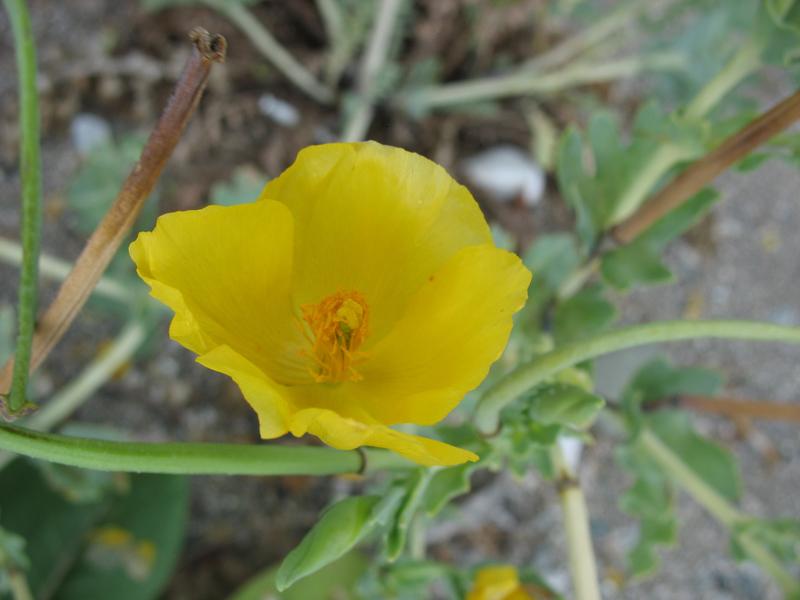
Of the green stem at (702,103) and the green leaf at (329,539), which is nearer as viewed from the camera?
the green leaf at (329,539)

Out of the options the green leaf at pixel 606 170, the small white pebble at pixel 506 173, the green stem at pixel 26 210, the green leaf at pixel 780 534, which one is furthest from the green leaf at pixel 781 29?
the small white pebble at pixel 506 173

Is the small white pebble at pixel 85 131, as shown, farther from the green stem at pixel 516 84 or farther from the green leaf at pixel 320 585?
the green leaf at pixel 320 585

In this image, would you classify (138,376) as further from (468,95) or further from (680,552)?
(680,552)

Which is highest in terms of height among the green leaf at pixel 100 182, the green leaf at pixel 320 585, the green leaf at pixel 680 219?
the green leaf at pixel 100 182

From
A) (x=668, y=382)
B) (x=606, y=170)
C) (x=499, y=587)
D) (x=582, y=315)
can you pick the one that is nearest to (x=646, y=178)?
(x=606, y=170)

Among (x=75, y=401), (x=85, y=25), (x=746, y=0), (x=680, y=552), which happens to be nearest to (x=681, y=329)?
(x=746, y=0)

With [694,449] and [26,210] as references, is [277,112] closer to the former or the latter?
[694,449]

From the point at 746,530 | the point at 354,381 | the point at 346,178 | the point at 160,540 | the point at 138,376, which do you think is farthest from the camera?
the point at 138,376
